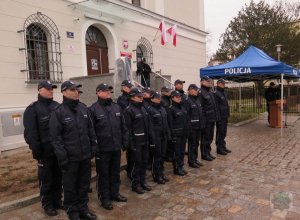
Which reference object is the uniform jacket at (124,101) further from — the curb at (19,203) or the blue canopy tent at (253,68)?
the blue canopy tent at (253,68)

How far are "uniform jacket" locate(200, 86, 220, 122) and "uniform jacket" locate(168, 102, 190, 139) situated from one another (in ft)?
4.28

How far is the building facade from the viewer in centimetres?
826

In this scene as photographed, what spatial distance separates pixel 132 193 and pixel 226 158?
3168mm

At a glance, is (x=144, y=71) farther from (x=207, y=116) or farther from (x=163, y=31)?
(x=163, y=31)

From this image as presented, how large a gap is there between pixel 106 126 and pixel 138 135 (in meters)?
0.75

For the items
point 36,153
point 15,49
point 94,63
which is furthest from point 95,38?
point 36,153

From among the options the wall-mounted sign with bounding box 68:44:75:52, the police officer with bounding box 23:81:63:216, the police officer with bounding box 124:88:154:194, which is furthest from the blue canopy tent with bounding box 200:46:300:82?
the police officer with bounding box 23:81:63:216

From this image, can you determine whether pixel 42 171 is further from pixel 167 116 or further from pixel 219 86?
pixel 219 86

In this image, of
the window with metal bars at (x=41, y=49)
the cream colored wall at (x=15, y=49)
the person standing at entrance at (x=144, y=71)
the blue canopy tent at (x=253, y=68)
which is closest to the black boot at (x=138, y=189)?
the cream colored wall at (x=15, y=49)

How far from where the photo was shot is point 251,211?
4.25 meters

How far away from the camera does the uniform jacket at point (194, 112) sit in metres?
6.59

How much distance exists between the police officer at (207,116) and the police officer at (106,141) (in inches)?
122

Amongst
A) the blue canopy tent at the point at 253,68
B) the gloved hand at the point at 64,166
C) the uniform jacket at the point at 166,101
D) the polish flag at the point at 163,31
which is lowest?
the gloved hand at the point at 64,166

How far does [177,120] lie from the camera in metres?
5.97
